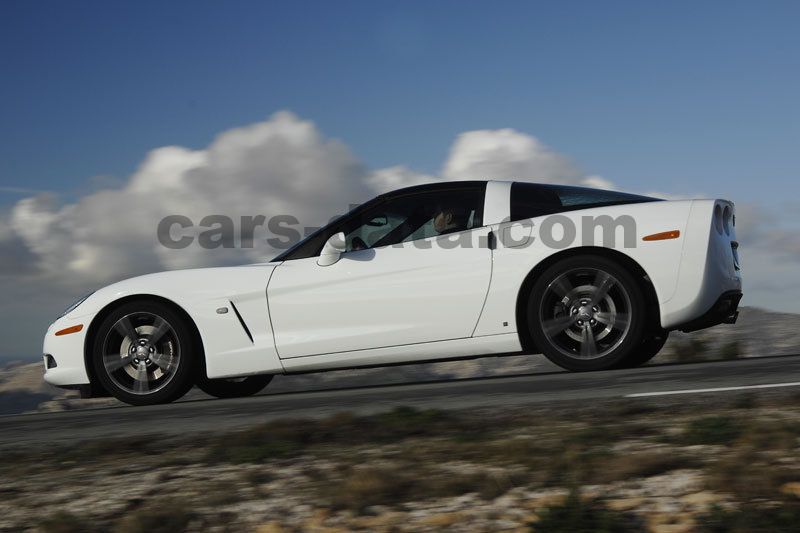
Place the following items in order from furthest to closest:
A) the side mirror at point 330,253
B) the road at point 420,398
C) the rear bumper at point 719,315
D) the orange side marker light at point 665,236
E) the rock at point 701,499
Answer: the side mirror at point 330,253, the rear bumper at point 719,315, the orange side marker light at point 665,236, the road at point 420,398, the rock at point 701,499

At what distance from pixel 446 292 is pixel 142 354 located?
2.36m

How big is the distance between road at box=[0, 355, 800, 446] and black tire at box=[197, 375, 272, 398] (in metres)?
1.03

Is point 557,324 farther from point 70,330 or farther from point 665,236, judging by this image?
point 70,330

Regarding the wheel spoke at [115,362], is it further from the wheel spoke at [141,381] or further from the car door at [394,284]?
the car door at [394,284]

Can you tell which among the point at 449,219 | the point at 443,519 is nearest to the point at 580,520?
the point at 443,519

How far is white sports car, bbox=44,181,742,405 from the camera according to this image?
21.9ft

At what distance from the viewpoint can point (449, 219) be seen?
699cm

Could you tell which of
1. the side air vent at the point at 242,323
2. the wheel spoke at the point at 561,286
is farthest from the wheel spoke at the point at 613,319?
the side air vent at the point at 242,323

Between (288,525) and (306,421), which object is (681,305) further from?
(288,525)

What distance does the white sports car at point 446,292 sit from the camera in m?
6.69

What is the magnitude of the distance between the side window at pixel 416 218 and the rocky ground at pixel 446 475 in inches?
84.1

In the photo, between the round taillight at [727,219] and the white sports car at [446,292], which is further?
the round taillight at [727,219]

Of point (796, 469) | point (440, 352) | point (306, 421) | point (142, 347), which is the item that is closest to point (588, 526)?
point (796, 469)

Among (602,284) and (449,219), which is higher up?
(449,219)
